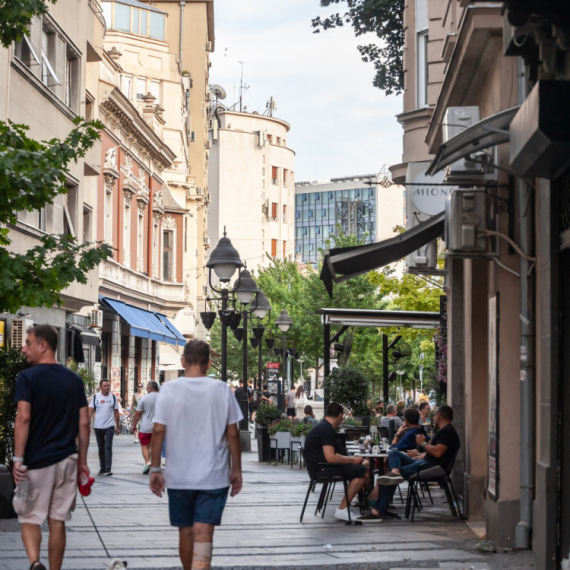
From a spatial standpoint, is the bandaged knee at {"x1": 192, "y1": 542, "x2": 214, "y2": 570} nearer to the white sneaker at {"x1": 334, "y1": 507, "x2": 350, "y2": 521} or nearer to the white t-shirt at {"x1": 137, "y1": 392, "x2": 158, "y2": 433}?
the white sneaker at {"x1": 334, "y1": 507, "x2": 350, "y2": 521}

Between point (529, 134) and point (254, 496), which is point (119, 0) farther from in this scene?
point (529, 134)

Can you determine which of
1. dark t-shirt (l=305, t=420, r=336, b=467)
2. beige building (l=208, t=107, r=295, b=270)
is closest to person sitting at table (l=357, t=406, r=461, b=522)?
dark t-shirt (l=305, t=420, r=336, b=467)

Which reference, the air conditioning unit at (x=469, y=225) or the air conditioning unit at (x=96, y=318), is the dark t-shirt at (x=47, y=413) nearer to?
the air conditioning unit at (x=469, y=225)

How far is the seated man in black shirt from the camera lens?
1334 centimetres

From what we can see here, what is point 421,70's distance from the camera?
67.0 feet

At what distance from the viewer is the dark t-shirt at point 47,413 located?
8.25 m

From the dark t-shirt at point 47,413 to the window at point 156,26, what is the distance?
2175 inches

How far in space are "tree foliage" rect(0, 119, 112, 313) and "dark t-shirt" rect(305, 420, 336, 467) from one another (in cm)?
383

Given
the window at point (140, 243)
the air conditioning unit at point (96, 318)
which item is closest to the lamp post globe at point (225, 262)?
the air conditioning unit at point (96, 318)

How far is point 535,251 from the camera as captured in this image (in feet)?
33.5

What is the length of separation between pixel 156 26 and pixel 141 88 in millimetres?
7022

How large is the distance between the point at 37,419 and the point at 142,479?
39.7 feet

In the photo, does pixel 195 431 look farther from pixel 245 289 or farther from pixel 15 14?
pixel 245 289

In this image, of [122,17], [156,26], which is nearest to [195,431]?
[122,17]
